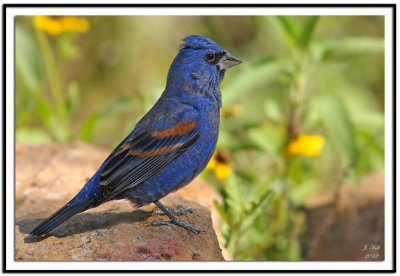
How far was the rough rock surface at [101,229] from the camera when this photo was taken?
10.9ft

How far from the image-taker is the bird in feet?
11.3

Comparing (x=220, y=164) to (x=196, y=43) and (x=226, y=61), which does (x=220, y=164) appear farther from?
(x=196, y=43)

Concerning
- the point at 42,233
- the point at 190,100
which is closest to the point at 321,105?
the point at 190,100

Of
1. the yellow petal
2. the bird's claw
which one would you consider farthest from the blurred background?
the bird's claw

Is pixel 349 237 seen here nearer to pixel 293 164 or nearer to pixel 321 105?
pixel 293 164

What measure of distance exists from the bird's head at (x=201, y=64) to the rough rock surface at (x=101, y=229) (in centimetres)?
88

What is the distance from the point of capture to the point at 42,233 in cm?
340

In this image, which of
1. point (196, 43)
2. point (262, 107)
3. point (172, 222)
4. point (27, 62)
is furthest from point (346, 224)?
point (27, 62)

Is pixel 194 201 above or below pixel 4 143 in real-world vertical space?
below

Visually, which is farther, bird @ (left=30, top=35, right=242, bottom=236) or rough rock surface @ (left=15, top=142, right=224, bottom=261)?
bird @ (left=30, top=35, right=242, bottom=236)

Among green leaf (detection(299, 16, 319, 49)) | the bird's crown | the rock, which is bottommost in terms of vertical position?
the rock

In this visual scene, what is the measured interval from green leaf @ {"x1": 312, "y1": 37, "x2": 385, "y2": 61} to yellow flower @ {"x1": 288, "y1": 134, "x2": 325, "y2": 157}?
748 mm

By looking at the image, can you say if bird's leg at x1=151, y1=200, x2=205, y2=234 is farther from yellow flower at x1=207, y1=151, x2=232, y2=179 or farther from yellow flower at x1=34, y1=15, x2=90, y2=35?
yellow flower at x1=34, y1=15, x2=90, y2=35
